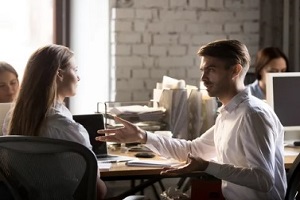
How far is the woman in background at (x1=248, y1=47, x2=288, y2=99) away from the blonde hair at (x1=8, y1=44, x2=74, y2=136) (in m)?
2.07

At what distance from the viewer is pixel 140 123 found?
330cm

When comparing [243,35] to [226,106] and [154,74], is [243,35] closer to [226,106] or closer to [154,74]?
[154,74]

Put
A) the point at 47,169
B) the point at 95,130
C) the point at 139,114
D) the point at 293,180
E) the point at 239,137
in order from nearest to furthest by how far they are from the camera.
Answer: the point at 47,169 < the point at 293,180 < the point at 239,137 < the point at 95,130 < the point at 139,114

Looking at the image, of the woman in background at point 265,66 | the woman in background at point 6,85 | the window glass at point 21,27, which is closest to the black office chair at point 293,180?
the woman in background at point 6,85

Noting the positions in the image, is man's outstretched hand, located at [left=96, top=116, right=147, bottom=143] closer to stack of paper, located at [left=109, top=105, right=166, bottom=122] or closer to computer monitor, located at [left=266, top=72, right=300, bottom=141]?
stack of paper, located at [left=109, top=105, right=166, bottom=122]

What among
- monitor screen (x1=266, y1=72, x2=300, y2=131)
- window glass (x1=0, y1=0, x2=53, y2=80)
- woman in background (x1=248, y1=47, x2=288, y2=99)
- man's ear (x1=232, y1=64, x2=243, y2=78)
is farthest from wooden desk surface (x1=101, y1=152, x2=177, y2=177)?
window glass (x1=0, y1=0, x2=53, y2=80)

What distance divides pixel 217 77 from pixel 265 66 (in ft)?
5.72

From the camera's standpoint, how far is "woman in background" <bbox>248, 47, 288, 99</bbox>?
406cm

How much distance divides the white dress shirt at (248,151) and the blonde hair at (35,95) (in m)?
0.66

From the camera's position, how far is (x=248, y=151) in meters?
2.21

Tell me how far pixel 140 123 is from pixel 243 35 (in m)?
1.47

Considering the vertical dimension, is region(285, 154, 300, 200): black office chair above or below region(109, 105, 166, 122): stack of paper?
below

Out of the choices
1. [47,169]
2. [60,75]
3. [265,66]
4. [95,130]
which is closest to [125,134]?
[95,130]

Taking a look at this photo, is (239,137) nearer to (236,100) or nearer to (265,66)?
(236,100)
